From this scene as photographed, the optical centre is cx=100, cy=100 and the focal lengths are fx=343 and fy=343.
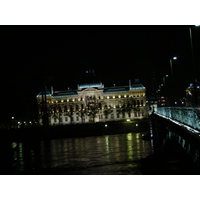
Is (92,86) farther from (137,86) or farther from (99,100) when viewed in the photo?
(137,86)

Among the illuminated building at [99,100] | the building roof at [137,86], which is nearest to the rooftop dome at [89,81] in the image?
the illuminated building at [99,100]

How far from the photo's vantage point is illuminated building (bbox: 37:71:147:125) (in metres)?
143

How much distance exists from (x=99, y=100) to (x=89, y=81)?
17132mm

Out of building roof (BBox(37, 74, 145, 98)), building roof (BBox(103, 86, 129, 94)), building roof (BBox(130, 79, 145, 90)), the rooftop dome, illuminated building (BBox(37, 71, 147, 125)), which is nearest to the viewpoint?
illuminated building (BBox(37, 71, 147, 125))

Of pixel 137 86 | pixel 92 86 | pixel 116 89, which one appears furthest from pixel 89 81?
pixel 137 86

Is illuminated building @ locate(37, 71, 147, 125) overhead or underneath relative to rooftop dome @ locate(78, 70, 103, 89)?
underneath

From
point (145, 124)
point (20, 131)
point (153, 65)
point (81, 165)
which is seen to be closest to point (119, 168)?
point (81, 165)

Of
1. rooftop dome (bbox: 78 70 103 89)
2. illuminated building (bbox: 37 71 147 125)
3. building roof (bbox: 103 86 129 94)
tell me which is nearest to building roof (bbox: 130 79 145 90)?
illuminated building (bbox: 37 71 147 125)

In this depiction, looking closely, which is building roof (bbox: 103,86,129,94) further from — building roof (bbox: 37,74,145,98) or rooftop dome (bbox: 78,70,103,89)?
rooftop dome (bbox: 78,70,103,89)

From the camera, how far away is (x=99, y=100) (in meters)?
150

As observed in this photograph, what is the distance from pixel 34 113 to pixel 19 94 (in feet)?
66.8

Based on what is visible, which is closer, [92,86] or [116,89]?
[116,89]

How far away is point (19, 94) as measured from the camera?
90938mm

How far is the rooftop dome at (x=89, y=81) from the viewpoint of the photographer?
161 m
